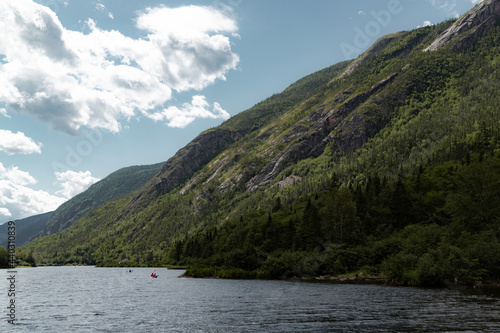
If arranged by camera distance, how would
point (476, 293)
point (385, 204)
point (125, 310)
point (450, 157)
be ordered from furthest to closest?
point (450, 157) < point (385, 204) < point (476, 293) < point (125, 310)

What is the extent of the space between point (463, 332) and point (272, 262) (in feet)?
280

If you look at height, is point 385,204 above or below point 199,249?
above

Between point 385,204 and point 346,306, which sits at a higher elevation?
point 385,204

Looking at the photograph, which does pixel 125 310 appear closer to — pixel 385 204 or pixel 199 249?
pixel 385 204

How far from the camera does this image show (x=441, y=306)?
1896 inches

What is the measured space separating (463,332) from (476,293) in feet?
113

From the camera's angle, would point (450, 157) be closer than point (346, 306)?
No

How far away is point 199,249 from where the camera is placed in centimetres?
19962

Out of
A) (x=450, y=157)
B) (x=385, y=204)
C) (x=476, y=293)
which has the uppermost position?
(x=450, y=157)

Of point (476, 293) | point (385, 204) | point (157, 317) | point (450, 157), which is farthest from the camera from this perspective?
point (450, 157)

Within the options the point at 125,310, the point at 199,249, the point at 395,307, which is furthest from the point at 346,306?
the point at 199,249

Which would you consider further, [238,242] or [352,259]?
[238,242]

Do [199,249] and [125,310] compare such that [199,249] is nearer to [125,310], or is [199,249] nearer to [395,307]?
[125,310]

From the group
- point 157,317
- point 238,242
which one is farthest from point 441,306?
point 238,242
